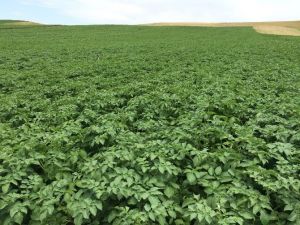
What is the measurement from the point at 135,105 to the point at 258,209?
15.9 ft

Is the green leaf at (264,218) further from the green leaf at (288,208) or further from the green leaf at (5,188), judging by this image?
the green leaf at (5,188)

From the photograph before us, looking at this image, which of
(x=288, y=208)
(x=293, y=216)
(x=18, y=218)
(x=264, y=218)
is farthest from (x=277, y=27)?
(x=18, y=218)

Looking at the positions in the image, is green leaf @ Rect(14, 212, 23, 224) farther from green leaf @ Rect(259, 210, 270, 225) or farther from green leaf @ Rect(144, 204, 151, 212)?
green leaf @ Rect(259, 210, 270, 225)

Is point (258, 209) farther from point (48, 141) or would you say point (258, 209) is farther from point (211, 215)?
point (48, 141)

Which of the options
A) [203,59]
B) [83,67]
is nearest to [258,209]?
[83,67]

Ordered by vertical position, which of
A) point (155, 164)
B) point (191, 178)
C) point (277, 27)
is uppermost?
point (155, 164)

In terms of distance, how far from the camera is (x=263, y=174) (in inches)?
195

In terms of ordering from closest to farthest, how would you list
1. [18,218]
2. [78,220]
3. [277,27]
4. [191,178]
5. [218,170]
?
[78,220]
[18,218]
[191,178]
[218,170]
[277,27]

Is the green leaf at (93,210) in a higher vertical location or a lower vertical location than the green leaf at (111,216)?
higher

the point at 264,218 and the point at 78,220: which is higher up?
the point at 78,220

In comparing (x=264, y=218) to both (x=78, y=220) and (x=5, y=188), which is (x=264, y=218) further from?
(x=5, y=188)

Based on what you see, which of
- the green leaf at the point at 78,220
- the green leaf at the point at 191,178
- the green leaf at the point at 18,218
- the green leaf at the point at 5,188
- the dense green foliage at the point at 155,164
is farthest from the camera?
the green leaf at the point at 191,178

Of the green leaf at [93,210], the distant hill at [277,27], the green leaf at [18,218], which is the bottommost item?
the distant hill at [277,27]

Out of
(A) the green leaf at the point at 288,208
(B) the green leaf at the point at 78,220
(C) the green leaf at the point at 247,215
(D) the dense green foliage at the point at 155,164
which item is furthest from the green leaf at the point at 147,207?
(A) the green leaf at the point at 288,208
